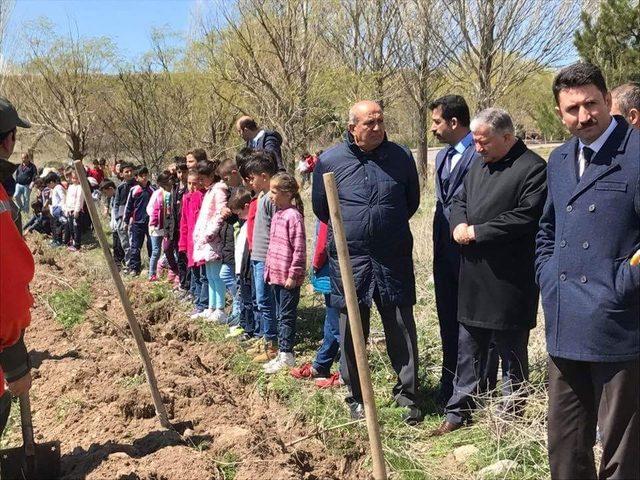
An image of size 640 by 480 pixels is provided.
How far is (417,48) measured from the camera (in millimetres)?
16875

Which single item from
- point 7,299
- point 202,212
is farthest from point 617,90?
point 202,212

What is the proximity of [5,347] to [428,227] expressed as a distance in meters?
7.21

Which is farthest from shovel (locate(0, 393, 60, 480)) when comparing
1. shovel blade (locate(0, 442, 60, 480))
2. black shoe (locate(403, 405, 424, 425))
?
black shoe (locate(403, 405, 424, 425))

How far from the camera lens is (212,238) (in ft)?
21.5

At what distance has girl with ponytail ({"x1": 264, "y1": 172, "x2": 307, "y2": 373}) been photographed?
5.21 m

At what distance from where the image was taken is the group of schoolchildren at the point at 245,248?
523 cm

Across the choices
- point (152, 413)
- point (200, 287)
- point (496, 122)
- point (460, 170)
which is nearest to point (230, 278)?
point (200, 287)

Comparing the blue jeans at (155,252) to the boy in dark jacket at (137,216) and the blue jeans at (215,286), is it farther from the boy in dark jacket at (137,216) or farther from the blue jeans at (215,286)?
the blue jeans at (215,286)

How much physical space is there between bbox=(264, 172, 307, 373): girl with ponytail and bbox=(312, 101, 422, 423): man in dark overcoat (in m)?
1.04

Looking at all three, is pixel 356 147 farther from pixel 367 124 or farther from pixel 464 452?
pixel 464 452

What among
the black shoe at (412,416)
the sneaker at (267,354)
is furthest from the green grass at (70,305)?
the black shoe at (412,416)

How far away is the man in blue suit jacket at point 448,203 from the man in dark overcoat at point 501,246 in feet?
1.33

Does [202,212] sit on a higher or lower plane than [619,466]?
higher

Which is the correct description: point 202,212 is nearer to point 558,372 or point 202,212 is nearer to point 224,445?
point 224,445
